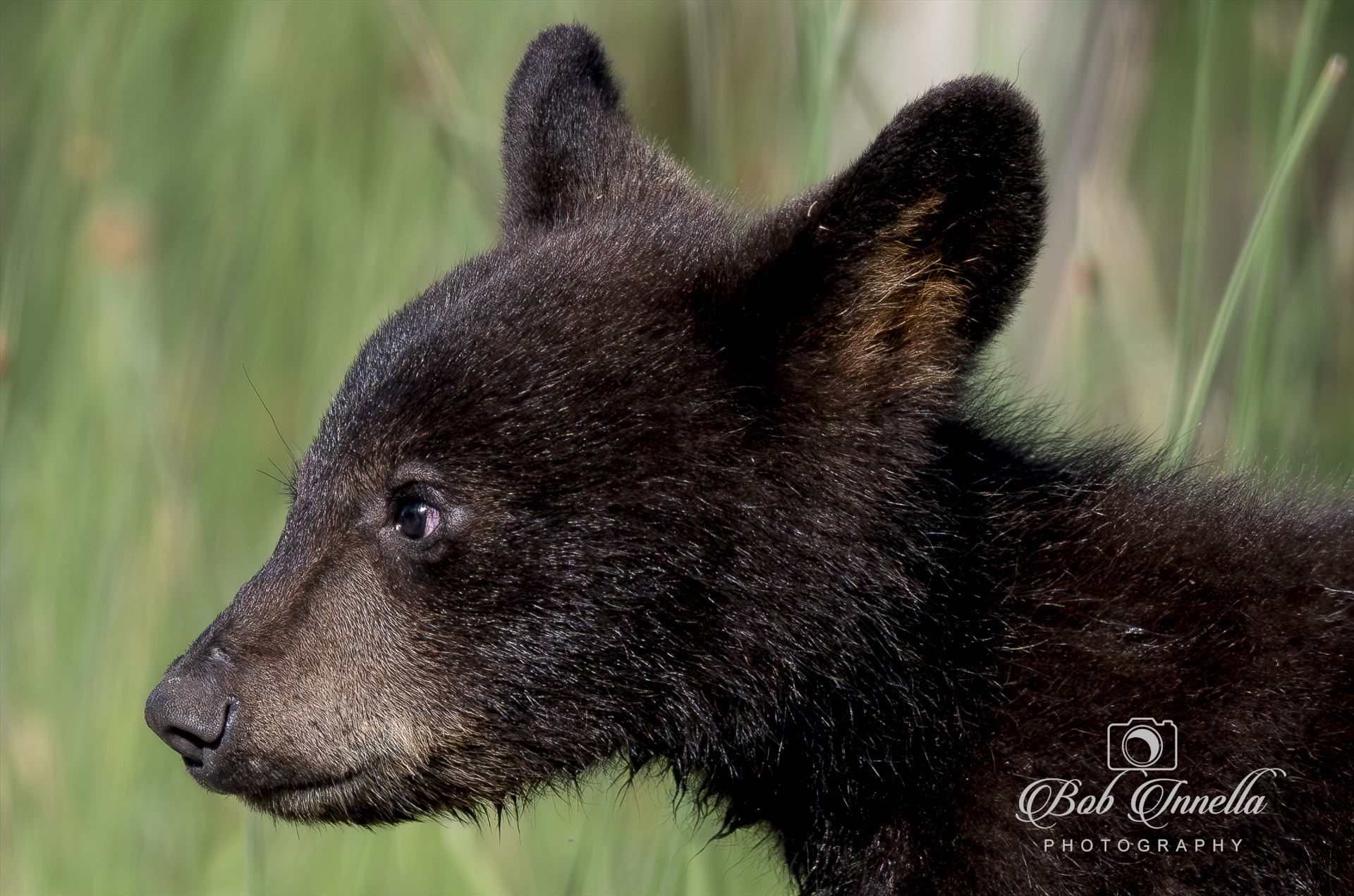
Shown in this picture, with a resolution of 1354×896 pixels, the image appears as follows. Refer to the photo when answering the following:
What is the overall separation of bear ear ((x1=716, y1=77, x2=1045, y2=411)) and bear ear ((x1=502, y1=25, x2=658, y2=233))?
91cm

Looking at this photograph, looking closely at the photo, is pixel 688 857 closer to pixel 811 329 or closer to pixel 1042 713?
pixel 1042 713

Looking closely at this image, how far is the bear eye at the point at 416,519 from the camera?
3.33 metres

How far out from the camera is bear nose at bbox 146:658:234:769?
10.6 ft

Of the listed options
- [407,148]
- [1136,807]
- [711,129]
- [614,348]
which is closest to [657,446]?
[614,348]

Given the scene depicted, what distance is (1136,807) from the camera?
3053mm

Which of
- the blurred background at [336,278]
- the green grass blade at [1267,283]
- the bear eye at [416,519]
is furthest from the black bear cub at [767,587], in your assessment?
the green grass blade at [1267,283]

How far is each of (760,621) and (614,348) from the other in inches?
27.3

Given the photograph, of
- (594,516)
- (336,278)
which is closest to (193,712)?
(594,516)

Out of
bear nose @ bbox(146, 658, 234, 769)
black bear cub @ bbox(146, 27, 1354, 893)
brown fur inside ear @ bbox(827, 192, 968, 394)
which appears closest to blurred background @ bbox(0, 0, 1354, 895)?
black bear cub @ bbox(146, 27, 1354, 893)

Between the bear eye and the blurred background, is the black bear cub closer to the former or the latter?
the bear eye

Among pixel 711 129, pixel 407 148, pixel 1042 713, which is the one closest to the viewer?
pixel 1042 713

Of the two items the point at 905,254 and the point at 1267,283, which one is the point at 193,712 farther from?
the point at 1267,283
